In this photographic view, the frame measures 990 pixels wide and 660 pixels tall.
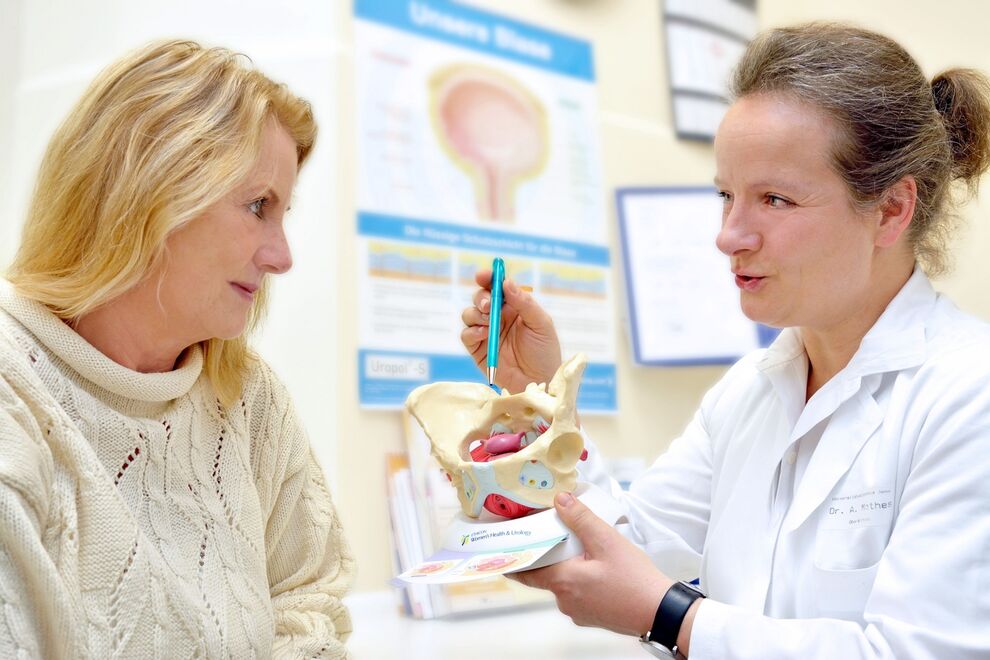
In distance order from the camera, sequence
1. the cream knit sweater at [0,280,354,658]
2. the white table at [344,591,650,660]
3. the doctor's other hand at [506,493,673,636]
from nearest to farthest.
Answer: the cream knit sweater at [0,280,354,658] → the doctor's other hand at [506,493,673,636] → the white table at [344,591,650,660]

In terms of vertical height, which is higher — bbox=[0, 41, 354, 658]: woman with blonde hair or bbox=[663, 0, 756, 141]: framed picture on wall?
bbox=[663, 0, 756, 141]: framed picture on wall

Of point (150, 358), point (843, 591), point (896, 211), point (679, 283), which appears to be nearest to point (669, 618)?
point (843, 591)

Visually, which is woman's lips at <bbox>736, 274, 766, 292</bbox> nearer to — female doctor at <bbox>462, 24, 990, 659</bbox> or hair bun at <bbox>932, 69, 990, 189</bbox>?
female doctor at <bbox>462, 24, 990, 659</bbox>

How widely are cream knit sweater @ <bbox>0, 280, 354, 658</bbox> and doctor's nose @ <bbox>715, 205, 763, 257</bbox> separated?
2.14ft

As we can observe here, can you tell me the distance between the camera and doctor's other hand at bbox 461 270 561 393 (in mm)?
1335

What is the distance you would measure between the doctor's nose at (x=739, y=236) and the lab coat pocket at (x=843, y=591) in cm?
39

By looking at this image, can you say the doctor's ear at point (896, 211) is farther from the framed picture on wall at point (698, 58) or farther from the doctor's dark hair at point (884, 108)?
the framed picture on wall at point (698, 58)

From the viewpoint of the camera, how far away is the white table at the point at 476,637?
1.70 meters

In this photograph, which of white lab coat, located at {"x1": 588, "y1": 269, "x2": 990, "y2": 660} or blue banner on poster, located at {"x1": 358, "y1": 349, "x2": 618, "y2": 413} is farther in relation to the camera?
blue banner on poster, located at {"x1": 358, "y1": 349, "x2": 618, "y2": 413}

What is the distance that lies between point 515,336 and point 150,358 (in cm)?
51

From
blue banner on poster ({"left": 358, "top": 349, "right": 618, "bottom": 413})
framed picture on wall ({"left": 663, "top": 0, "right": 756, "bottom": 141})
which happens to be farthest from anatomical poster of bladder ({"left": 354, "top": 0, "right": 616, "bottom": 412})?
framed picture on wall ({"left": 663, "top": 0, "right": 756, "bottom": 141})

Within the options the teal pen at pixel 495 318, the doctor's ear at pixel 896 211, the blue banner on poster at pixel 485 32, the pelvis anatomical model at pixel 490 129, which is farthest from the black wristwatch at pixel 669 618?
the blue banner on poster at pixel 485 32

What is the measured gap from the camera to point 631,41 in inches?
102

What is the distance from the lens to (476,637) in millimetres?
1832
